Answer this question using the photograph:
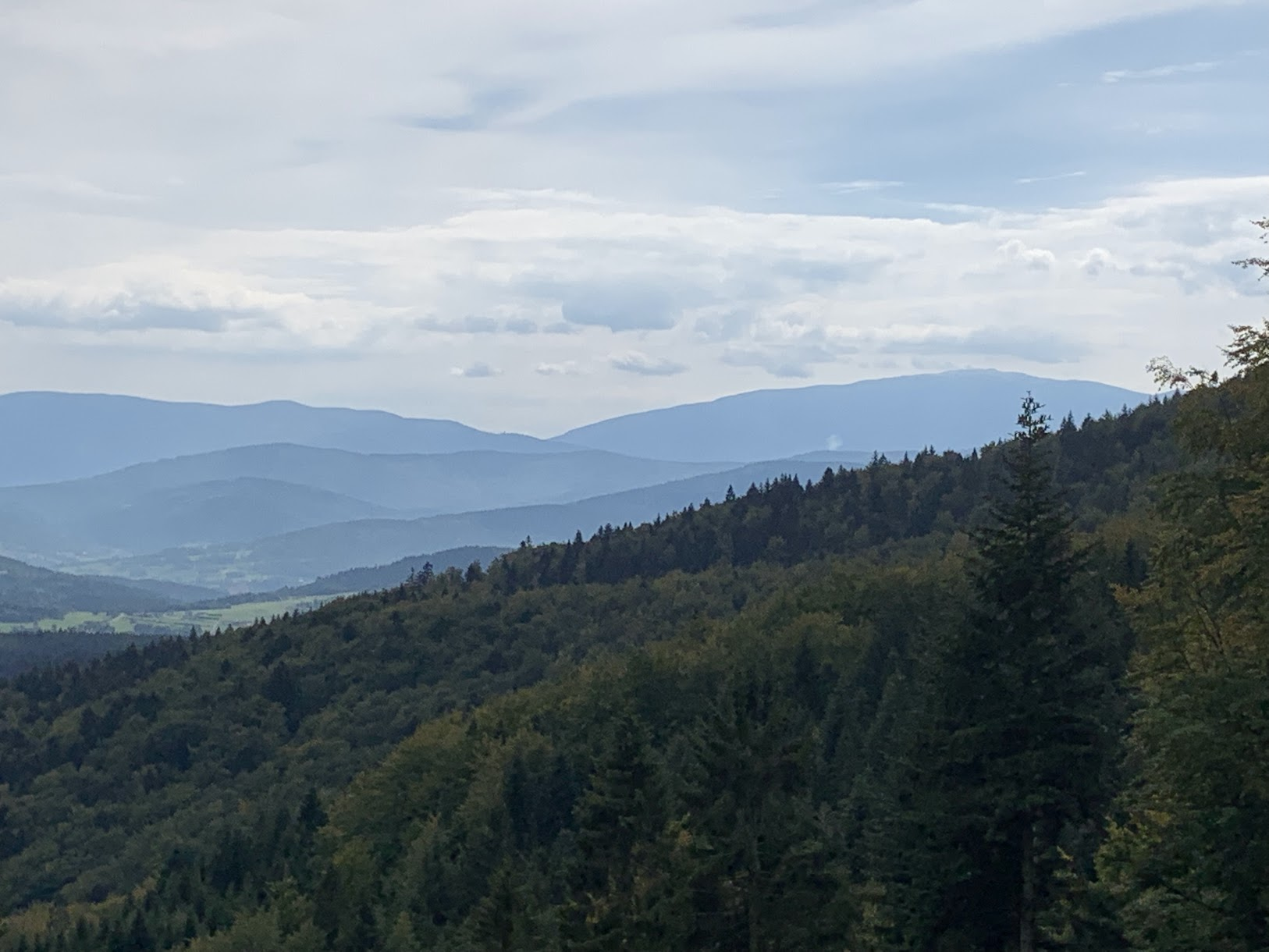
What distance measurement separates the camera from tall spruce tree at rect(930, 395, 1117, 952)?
2442cm

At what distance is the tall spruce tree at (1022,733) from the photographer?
80.1 ft

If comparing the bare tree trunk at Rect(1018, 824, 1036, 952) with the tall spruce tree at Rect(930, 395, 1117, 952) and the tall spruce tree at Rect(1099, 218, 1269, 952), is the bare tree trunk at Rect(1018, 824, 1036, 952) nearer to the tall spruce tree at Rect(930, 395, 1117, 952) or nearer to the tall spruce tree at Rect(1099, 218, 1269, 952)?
the tall spruce tree at Rect(930, 395, 1117, 952)

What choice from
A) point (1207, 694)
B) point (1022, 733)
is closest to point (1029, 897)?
point (1022, 733)

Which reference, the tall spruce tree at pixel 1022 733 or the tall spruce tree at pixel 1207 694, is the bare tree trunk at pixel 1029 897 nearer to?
the tall spruce tree at pixel 1022 733

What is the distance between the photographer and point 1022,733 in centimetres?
2494

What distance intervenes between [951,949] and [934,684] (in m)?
4.68

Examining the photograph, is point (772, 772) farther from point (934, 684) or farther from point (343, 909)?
point (343, 909)

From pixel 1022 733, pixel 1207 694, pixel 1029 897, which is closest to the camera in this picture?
pixel 1207 694

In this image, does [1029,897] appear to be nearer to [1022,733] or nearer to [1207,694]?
[1022,733]

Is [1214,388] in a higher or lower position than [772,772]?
higher

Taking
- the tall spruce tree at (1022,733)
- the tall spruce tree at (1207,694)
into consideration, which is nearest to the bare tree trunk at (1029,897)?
the tall spruce tree at (1022,733)

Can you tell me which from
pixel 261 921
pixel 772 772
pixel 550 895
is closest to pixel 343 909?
pixel 261 921

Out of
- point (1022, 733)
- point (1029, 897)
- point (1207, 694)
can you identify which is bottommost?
point (1029, 897)

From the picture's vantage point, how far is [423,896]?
299 ft
